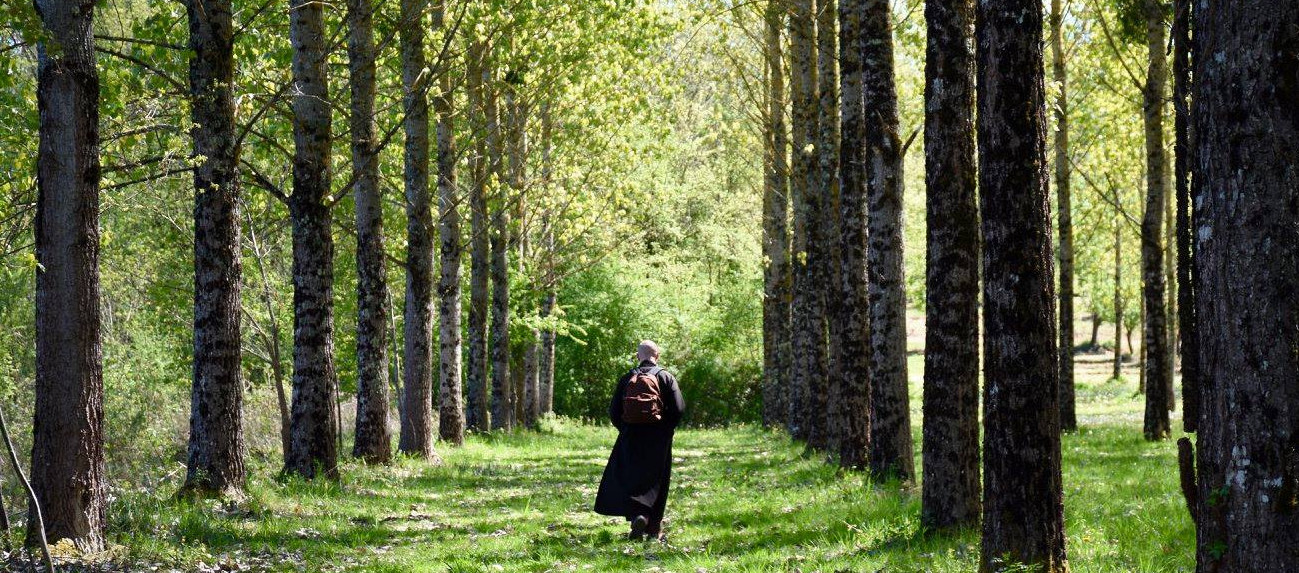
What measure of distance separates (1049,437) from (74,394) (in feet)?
23.4

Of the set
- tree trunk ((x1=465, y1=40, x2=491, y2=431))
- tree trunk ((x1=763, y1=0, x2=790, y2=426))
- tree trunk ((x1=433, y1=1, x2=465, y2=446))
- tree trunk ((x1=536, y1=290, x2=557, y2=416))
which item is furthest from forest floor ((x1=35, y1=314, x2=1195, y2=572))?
tree trunk ((x1=536, y1=290, x2=557, y2=416))

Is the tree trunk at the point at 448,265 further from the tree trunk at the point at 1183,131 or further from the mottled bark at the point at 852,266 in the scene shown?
the tree trunk at the point at 1183,131

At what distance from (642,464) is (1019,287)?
223 inches

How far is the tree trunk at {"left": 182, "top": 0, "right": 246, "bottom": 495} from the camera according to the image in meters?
11.8

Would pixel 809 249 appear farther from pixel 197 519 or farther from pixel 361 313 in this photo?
pixel 197 519

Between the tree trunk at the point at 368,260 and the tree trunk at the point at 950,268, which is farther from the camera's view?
the tree trunk at the point at 368,260

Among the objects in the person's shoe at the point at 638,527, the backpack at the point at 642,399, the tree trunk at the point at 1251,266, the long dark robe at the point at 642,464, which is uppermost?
the tree trunk at the point at 1251,266

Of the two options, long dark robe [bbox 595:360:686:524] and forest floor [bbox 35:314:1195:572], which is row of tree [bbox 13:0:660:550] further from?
long dark robe [bbox 595:360:686:524]

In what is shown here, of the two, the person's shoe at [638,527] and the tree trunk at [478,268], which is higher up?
the tree trunk at [478,268]

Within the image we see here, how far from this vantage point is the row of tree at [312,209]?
28.5 feet

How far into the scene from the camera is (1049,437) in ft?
24.3

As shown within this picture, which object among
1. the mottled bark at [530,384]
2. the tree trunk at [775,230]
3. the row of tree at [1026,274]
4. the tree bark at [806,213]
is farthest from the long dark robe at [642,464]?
the mottled bark at [530,384]

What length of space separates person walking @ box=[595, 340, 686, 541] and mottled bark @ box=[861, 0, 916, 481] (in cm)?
250

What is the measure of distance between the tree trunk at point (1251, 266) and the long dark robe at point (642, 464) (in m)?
7.56
